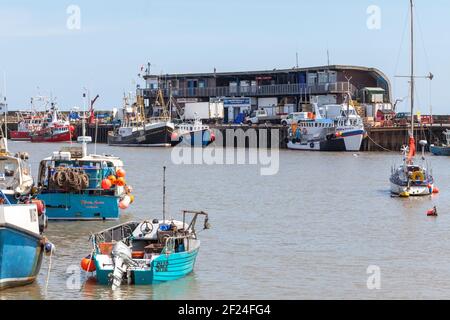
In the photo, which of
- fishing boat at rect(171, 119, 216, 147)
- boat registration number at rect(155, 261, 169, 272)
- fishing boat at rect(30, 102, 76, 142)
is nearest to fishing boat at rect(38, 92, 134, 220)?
boat registration number at rect(155, 261, 169, 272)

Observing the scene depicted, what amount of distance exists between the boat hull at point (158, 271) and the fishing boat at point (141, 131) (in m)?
80.5

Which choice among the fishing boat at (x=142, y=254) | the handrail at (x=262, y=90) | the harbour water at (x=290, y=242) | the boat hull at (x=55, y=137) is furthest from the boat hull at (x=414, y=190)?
the boat hull at (x=55, y=137)

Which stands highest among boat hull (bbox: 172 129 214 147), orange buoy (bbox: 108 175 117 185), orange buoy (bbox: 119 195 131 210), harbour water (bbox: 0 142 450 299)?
boat hull (bbox: 172 129 214 147)

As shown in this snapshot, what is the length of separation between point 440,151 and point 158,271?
214 ft

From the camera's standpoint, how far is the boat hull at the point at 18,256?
75.6 ft

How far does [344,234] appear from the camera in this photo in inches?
1400

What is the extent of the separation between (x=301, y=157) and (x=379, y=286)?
62.0 meters

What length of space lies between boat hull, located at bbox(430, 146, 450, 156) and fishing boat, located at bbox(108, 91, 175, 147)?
3124 cm

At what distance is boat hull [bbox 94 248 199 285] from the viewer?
81.9 ft

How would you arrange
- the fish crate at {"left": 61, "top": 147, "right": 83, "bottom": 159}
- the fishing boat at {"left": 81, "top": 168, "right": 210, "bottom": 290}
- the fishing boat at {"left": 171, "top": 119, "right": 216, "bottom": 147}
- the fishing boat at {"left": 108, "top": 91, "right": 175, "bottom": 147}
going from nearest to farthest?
the fishing boat at {"left": 81, "top": 168, "right": 210, "bottom": 290}
the fish crate at {"left": 61, "top": 147, "right": 83, "bottom": 159}
the fishing boat at {"left": 171, "top": 119, "right": 216, "bottom": 147}
the fishing boat at {"left": 108, "top": 91, "right": 175, "bottom": 147}

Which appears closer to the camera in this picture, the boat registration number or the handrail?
the boat registration number

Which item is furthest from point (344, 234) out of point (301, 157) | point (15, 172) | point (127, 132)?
point (127, 132)

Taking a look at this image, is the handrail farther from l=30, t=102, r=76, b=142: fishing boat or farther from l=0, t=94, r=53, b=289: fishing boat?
l=0, t=94, r=53, b=289: fishing boat

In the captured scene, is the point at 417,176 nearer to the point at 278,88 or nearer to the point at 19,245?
the point at 19,245
